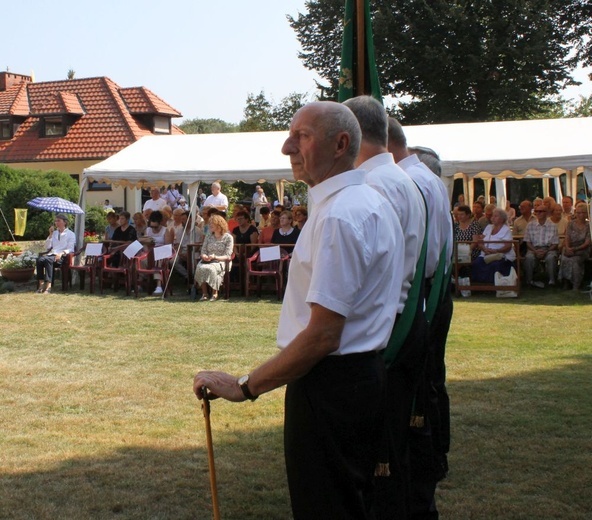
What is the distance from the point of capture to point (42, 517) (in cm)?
467

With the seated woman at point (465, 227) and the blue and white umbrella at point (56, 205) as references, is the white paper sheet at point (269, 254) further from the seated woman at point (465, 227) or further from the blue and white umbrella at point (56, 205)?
the blue and white umbrella at point (56, 205)

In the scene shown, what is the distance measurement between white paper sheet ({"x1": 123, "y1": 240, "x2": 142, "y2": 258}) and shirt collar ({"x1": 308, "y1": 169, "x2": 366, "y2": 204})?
42.6 ft

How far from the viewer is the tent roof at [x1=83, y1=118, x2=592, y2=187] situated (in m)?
14.9

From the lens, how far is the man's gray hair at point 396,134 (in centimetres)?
456

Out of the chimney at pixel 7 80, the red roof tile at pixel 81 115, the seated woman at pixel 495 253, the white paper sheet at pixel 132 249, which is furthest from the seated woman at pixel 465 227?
the chimney at pixel 7 80

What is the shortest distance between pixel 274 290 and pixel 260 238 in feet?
3.38

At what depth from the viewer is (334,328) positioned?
8.59 feet

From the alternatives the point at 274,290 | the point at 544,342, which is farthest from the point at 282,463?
the point at 274,290

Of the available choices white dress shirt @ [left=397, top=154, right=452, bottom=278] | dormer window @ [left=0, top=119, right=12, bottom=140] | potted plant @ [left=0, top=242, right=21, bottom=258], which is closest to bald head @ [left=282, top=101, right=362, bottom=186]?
white dress shirt @ [left=397, top=154, right=452, bottom=278]

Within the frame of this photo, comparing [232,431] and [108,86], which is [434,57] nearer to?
[108,86]

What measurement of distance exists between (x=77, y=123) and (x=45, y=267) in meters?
29.6

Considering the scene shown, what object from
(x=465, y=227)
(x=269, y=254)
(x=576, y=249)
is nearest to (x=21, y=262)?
(x=269, y=254)

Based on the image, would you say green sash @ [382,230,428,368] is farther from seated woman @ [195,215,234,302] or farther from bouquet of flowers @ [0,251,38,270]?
bouquet of flowers @ [0,251,38,270]

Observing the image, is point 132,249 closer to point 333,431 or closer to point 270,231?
point 270,231
